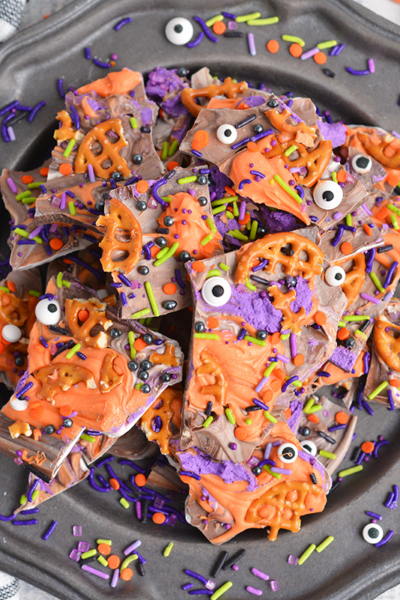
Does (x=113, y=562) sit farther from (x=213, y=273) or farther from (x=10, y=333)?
(x=213, y=273)

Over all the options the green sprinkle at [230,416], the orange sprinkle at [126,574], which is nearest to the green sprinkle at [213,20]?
the green sprinkle at [230,416]

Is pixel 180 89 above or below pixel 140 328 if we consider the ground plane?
above

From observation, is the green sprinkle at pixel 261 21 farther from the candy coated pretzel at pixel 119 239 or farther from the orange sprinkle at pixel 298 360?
the orange sprinkle at pixel 298 360

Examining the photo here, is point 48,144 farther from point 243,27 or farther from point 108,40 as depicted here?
point 243,27

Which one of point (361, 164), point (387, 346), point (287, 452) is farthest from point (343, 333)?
point (361, 164)

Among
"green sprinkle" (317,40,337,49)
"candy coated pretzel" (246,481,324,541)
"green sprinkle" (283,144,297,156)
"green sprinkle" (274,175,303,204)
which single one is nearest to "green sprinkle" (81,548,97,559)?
"candy coated pretzel" (246,481,324,541)

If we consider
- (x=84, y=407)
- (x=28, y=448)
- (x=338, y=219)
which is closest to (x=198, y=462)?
(x=84, y=407)
